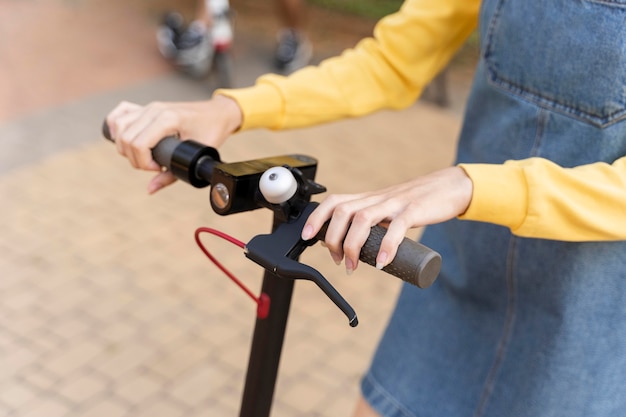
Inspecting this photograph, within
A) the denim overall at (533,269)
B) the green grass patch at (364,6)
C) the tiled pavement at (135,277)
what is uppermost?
the denim overall at (533,269)

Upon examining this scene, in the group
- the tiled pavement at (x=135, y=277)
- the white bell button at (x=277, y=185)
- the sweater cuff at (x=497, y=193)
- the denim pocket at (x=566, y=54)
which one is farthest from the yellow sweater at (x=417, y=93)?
the tiled pavement at (x=135, y=277)

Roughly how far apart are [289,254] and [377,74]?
2.50 ft

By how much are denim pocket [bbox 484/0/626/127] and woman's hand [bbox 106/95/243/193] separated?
555 mm

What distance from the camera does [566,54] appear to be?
4.75 feet

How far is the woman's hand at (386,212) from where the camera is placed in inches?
42.8

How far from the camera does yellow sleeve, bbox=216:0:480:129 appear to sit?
168 cm

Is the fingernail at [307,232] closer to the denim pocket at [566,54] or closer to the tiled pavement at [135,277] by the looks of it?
the denim pocket at [566,54]

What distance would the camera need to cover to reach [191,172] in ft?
4.65

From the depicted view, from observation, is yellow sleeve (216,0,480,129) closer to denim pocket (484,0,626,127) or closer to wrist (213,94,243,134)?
wrist (213,94,243,134)

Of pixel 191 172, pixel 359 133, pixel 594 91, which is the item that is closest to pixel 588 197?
pixel 594 91

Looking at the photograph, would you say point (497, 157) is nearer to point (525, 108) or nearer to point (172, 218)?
point (525, 108)

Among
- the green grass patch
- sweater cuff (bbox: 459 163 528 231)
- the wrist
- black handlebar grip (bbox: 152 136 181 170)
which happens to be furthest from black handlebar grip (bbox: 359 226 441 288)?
the green grass patch

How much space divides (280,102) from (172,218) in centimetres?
264

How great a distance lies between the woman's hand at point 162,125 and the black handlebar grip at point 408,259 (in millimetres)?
552
